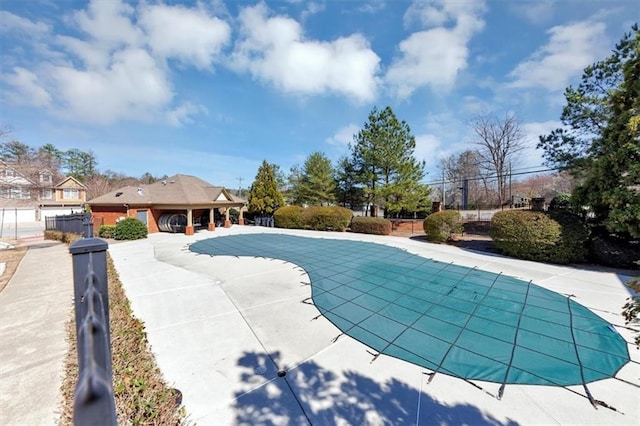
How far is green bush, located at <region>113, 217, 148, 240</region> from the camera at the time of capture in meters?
14.2

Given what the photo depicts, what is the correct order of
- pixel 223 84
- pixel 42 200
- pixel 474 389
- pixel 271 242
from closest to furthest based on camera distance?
1. pixel 474 389
2. pixel 223 84
3. pixel 271 242
4. pixel 42 200

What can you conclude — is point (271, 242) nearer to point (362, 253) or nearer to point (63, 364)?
point (362, 253)

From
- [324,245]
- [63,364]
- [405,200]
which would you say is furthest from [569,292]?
[405,200]

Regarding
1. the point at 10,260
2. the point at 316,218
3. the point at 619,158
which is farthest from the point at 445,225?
the point at 10,260

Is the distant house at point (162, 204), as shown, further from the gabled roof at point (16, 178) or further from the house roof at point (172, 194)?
the gabled roof at point (16, 178)

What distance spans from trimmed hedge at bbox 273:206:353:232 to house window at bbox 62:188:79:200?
30149 mm

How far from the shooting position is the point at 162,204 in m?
16.7

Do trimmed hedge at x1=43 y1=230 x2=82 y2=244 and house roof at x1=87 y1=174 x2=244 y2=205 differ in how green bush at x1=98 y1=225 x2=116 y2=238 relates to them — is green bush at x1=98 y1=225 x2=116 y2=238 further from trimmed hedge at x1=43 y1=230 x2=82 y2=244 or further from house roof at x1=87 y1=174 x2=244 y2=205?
house roof at x1=87 y1=174 x2=244 y2=205

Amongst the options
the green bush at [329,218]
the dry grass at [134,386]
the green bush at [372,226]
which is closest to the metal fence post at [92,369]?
the dry grass at [134,386]

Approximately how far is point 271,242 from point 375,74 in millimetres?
10440

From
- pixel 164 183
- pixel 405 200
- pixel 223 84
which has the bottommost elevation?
pixel 405 200

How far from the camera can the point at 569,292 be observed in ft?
20.1

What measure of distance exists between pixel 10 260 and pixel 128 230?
4.76 metres

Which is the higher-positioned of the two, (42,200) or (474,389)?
(42,200)
